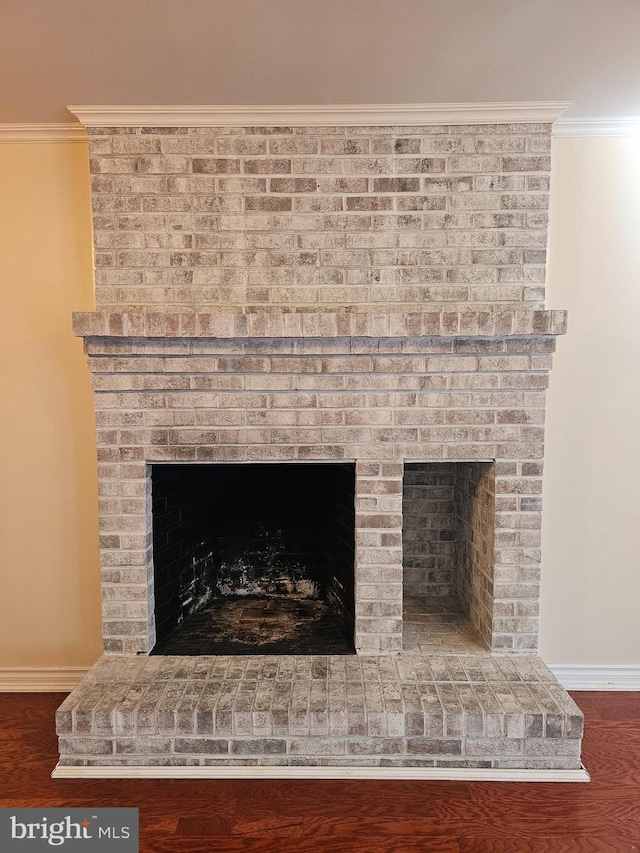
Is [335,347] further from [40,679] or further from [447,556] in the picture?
[40,679]

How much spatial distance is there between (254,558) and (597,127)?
2565 millimetres

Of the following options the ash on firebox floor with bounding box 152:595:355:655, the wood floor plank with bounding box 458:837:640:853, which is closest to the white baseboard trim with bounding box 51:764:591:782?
the wood floor plank with bounding box 458:837:640:853

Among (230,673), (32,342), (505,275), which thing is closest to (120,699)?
(230,673)

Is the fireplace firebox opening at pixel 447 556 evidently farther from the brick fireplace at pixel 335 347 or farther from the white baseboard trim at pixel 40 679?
the white baseboard trim at pixel 40 679

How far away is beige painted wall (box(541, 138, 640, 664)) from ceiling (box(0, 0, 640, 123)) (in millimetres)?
339

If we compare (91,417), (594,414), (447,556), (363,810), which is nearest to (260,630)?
(363,810)

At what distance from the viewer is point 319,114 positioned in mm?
2299

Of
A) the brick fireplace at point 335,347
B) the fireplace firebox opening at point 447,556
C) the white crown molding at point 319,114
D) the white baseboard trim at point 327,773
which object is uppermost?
the white crown molding at point 319,114

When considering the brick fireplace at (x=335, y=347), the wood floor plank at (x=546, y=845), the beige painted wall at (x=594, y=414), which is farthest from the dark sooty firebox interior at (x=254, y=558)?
the beige painted wall at (x=594, y=414)

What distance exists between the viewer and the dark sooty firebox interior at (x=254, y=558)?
8.28 ft

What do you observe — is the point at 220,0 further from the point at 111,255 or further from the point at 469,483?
the point at 469,483

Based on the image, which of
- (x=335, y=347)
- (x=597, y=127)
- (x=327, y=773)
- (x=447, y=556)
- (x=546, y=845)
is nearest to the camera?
(x=546, y=845)

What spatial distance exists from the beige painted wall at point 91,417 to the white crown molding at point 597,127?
48 millimetres

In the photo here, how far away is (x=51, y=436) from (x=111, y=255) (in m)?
0.89
